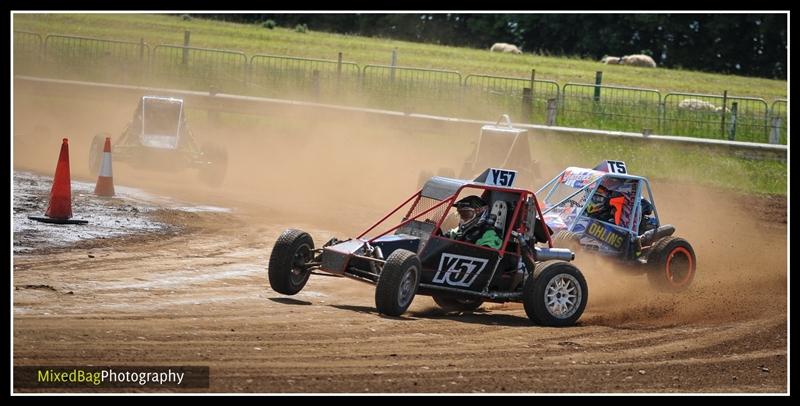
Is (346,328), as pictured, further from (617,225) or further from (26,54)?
(26,54)

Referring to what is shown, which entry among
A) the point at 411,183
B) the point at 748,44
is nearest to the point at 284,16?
the point at 748,44

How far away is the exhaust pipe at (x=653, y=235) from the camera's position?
1384 cm

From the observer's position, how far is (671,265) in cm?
1338

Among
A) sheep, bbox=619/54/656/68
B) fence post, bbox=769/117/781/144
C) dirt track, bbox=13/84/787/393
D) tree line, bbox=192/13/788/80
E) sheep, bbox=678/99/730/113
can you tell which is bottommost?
dirt track, bbox=13/84/787/393

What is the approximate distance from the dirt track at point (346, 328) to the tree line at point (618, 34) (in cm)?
3083

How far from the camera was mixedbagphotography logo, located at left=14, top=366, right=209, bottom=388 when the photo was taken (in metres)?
6.93

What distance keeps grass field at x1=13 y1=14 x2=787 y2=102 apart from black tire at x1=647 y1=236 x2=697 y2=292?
20487mm

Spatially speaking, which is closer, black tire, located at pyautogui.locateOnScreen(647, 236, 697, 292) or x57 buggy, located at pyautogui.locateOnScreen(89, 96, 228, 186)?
black tire, located at pyautogui.locateOnScreen(647, 236, 697, 292)

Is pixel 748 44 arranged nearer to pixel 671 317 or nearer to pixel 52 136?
pixel 52 136

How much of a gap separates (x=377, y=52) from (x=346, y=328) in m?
28.6

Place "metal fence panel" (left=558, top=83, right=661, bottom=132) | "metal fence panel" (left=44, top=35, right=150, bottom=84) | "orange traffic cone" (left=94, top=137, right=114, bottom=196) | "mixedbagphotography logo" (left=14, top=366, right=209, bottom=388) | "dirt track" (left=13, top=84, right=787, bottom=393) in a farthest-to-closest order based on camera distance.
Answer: "metal fence panel" (left=44, top=35, right=150, bottom=84) < "metal fence panel" (left=558, top=83, right=661, bottom=132) < "orange traffic cone" (left=94, top=137, right=114, bottom=196) < "dirt track" (left=13, top=84, right=787, bottom=393) < "mixedbagphotography logo" (left=14, top=366, right=209, bottom=388)

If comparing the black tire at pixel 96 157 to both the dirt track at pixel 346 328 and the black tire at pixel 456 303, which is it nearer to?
the dirt track at pixel 346 328

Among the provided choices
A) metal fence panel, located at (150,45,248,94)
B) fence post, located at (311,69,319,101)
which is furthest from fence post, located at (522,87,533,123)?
metal fence panel, located at (150,45,248,94)

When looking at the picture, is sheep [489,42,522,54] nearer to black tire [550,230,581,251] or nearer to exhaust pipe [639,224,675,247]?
exhaust pipe [639,224,675,247]
